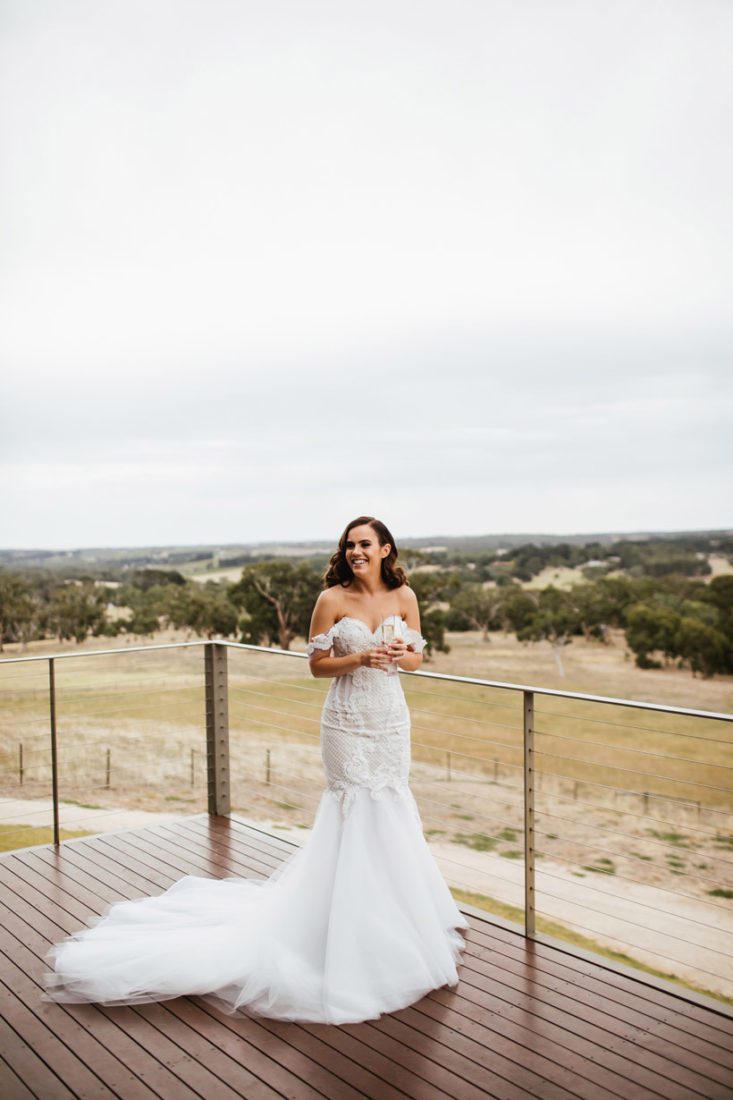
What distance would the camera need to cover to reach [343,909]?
3.01m

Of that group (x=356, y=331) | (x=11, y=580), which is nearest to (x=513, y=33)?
(x=356, y=331)

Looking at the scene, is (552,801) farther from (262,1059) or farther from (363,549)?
(262,1059)

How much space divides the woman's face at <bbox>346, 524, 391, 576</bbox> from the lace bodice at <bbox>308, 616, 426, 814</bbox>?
0.63 feet

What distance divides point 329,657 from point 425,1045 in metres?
1.27

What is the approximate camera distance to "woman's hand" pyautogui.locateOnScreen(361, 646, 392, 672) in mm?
3088

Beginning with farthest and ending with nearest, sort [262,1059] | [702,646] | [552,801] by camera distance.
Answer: [552,801] < [702,646] < [262,1059]

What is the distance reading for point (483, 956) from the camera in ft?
10.7

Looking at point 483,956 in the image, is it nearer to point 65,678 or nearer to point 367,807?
point 367,807

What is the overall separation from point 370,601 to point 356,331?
30.2 m

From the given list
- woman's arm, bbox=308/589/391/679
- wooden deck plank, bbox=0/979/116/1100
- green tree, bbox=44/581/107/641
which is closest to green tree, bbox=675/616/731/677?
green tree, bbox=44/581/107/641

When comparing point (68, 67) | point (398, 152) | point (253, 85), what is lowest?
point (68, 67)

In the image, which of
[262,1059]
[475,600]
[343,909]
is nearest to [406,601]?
[343,909]

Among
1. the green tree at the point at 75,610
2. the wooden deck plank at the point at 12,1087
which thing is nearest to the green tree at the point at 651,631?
the green tree at the point at 75,610

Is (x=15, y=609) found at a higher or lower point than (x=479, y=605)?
higher
